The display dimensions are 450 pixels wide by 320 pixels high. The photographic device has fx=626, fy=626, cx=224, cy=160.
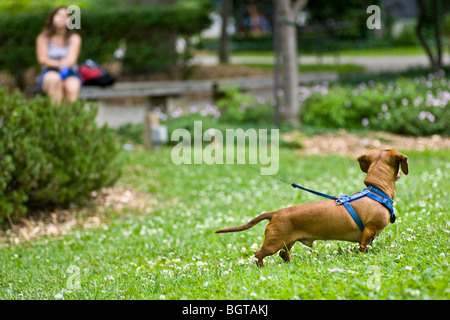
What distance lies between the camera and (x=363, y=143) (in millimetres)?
11688

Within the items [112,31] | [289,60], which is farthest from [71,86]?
[112,31]

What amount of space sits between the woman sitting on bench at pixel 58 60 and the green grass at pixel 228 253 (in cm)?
165

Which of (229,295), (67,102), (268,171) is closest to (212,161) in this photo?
(268,171)

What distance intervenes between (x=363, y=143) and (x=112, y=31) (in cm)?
854

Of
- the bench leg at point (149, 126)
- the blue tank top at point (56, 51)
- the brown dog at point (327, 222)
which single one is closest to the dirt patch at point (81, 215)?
the blue tank top at point (56, 51)

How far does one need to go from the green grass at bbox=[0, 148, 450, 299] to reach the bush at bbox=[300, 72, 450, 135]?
2.77 m

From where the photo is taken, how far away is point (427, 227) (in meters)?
4.86

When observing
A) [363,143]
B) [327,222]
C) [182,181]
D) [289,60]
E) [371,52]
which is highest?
[371,52]

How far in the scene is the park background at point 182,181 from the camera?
426 cm

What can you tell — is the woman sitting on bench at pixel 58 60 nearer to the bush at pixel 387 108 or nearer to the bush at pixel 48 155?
the bush at pixel 48 155

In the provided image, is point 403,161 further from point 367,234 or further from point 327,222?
point 327,222

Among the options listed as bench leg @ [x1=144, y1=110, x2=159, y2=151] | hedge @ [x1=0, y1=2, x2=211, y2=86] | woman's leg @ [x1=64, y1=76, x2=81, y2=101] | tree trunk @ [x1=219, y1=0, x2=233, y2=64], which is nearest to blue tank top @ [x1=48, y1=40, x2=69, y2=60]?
woman's leg @ [x1=64, y1=76, x2=81, y2=101]

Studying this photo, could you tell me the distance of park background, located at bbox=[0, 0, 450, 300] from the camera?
168 inches
